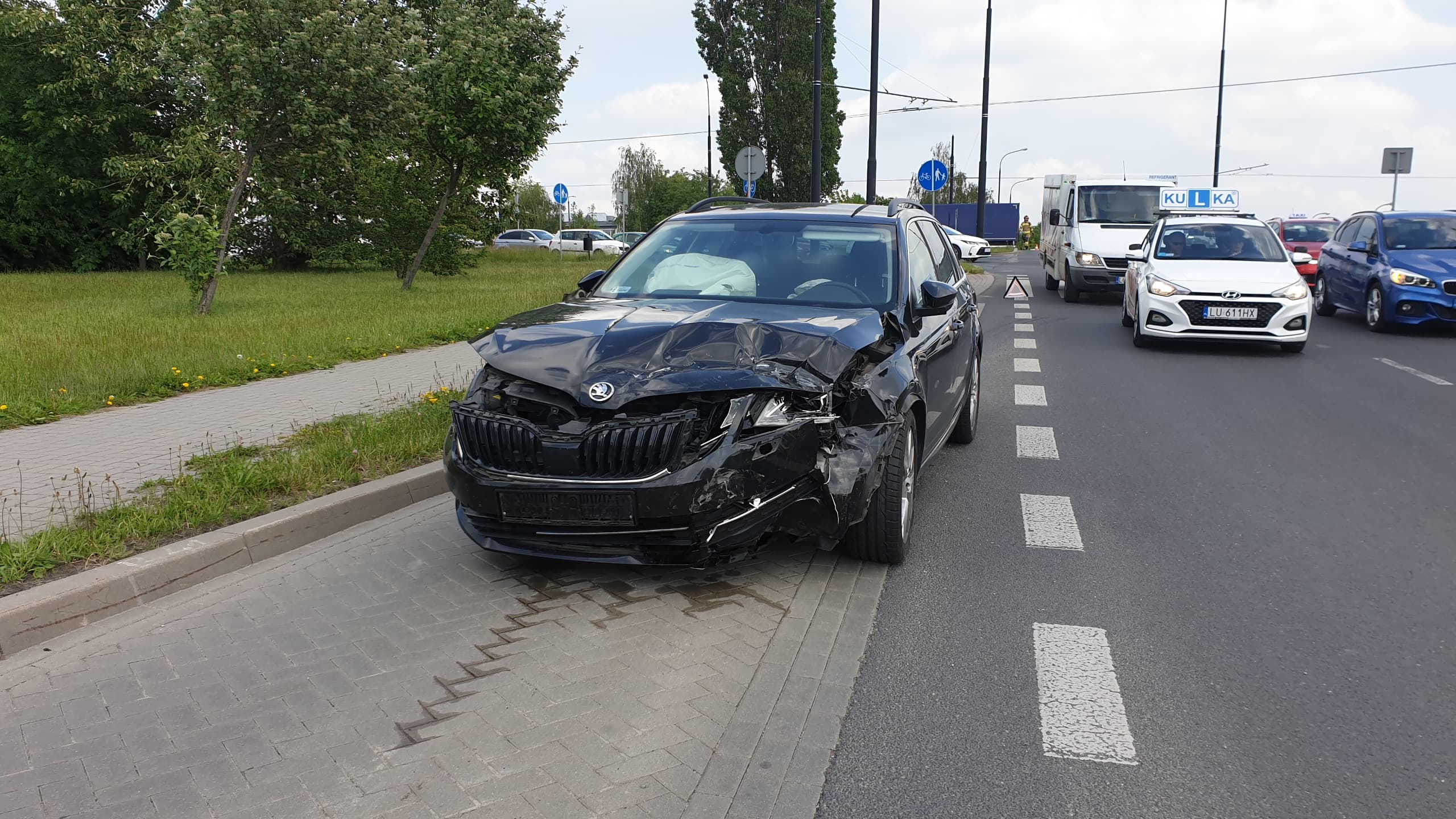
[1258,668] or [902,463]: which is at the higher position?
[902,463]

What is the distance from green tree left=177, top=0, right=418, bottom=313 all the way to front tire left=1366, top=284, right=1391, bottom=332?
49.2 ft

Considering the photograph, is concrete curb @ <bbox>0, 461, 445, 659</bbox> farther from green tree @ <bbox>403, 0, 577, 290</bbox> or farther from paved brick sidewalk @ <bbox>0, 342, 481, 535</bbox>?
green tree @ <bbox>403, 0, 577, 290</bbox>

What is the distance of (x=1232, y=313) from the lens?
12.5m

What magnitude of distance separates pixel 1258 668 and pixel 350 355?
9941 millimetres

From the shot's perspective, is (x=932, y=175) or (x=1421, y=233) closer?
(x=1421, y=233)

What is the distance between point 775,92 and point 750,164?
29682 mm

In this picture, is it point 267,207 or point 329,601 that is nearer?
point 329,601

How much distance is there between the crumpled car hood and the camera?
4246mm

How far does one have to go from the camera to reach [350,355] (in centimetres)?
1177

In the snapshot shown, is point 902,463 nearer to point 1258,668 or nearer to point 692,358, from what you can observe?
point 692,358

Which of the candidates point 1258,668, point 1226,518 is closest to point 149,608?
point 1258,668

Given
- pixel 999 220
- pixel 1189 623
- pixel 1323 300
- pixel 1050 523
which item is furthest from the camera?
pixel 999 220

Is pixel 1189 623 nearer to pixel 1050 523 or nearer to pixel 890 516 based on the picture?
pixel 890 516

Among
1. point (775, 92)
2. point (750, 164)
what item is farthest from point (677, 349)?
point (775, 92)
